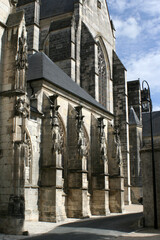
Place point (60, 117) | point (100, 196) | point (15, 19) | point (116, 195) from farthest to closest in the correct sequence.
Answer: point (116, 195) < point (100, 196) < point (60, 117) < point (15, 19)

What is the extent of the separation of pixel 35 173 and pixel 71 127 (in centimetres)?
386

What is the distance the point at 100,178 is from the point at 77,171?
9.28 feet

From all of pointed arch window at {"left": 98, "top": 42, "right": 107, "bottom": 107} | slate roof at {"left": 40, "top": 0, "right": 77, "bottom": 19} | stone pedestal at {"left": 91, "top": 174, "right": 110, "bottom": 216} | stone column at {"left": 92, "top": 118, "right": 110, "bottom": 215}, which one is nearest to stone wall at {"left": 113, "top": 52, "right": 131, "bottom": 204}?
pointed arch window at {"left": 98, "top": 42, "right": 107, "bottom": 107}

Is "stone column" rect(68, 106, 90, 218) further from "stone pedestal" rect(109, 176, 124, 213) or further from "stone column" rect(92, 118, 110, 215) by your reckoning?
"stone pedestal" rect(109, 176, 124, 213)

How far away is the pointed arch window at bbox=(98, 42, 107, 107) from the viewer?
2773 centimetres

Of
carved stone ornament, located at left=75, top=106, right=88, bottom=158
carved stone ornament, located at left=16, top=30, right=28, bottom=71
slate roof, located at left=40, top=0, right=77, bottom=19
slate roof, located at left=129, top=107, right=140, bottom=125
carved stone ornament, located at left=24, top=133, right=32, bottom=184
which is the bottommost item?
carved stone ornament, located at left=24, top=133, right=32, bottom=184

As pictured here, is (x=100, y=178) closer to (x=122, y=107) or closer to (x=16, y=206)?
(x=16, y=206)

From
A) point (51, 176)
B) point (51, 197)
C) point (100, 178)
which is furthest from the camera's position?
point (100, 178)

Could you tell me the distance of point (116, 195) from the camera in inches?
783

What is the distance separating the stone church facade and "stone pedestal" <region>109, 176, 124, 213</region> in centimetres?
6

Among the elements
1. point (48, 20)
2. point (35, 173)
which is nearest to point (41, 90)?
point (35, 173)

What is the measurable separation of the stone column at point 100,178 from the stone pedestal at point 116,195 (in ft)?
4.42

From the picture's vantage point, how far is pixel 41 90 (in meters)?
15.6

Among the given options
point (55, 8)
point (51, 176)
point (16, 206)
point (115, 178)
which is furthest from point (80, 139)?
point (55, 8)
